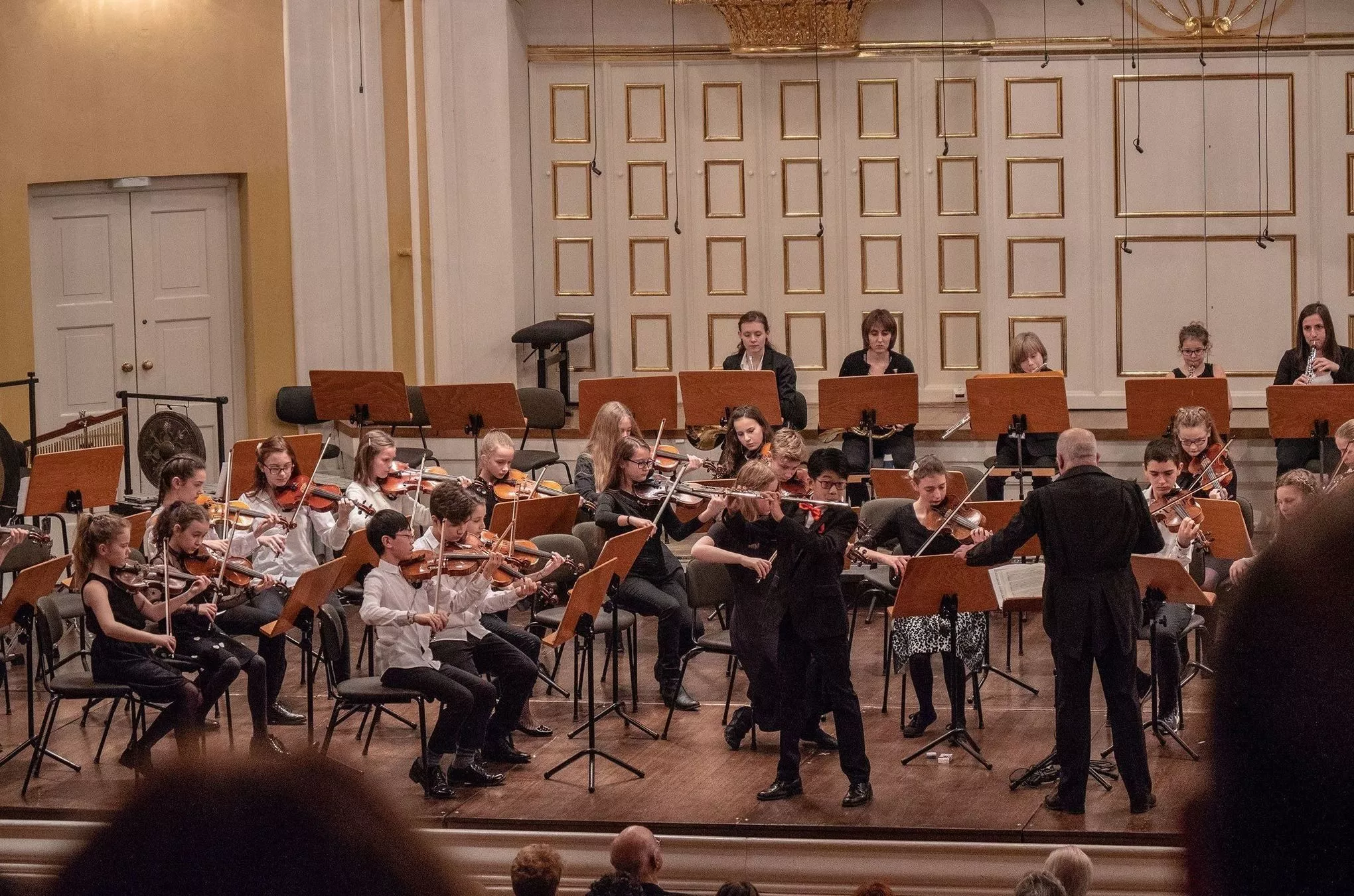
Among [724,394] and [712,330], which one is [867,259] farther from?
[724,394]

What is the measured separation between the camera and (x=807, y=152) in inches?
464

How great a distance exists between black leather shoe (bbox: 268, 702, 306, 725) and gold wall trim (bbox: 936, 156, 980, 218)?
646 centimetres

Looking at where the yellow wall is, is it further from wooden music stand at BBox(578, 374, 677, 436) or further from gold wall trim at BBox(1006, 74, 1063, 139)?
gold wall trim at BBox(1006, 74, 1063, 139)

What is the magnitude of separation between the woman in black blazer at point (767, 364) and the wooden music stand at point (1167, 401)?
1.88m

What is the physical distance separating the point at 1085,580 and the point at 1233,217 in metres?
6.25

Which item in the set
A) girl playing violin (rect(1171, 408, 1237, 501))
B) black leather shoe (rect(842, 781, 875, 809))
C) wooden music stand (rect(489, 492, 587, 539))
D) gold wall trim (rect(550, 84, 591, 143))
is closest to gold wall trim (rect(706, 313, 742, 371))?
gold wall trim (rect(550, 84, 591, 143))

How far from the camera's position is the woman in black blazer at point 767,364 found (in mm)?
9227

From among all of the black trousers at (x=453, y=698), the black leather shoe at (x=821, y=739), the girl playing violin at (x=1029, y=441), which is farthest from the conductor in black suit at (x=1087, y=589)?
the girl playing violin at (x=1029, y=441)

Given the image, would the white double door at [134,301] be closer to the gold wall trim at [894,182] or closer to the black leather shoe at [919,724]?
the gold wall trim at [894,182]

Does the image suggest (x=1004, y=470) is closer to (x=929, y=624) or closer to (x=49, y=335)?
(x=929, y=624)

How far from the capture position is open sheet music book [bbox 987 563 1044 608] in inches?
248

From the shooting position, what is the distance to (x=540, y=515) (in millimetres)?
7098

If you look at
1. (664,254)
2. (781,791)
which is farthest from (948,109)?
(781,791)

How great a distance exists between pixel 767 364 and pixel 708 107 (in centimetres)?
320
